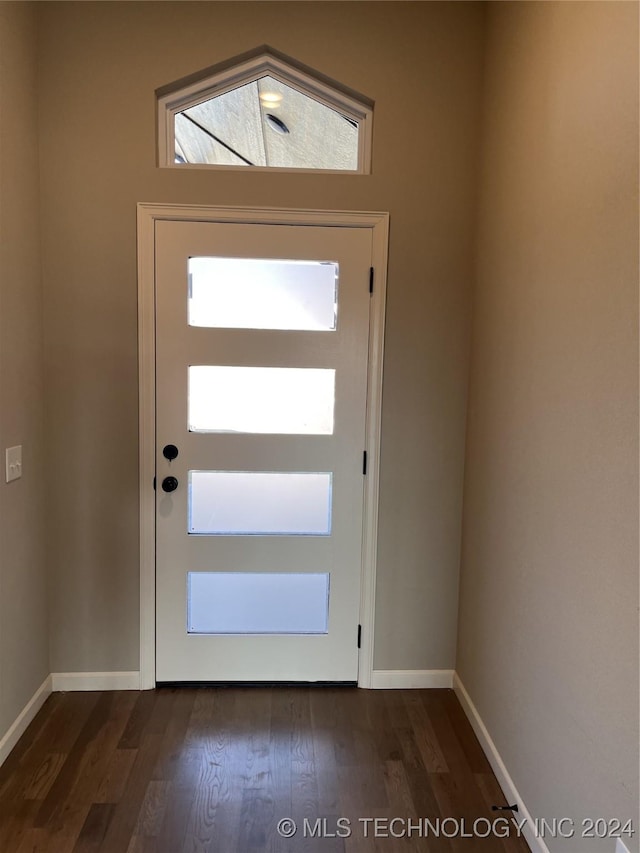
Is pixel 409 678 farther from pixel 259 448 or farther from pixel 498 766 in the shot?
pixel 259 448

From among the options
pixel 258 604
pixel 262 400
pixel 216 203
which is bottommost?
pixel 258 604

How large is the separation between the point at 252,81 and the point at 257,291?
0.93m

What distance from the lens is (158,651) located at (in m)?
2.36

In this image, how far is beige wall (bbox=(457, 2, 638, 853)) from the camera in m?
1.22

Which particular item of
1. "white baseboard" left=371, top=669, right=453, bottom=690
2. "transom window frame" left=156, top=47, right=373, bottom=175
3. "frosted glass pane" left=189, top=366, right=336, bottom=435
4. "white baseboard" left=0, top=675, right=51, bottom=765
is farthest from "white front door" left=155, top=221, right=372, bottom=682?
"white baseboard" left=0, top=675, right=51, bottom=765

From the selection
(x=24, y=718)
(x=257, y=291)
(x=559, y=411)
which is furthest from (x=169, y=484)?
(x=559, y=411)

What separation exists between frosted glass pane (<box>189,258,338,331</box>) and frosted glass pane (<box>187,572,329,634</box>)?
46.4 inches

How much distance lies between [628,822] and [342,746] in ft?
3.68

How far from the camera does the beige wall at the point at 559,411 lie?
48.1 inches

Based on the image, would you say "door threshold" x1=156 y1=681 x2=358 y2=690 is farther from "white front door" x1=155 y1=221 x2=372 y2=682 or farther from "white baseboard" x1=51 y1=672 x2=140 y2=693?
"white baseboard" x1=51 y1=672 x2=140 y2=693

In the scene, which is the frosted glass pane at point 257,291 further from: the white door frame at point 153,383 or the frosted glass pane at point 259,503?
the frosted glass pane at point 259,503

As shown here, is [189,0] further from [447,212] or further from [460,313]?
[460,313]

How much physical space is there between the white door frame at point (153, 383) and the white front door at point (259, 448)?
0.03 metres

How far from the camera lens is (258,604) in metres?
2.39
